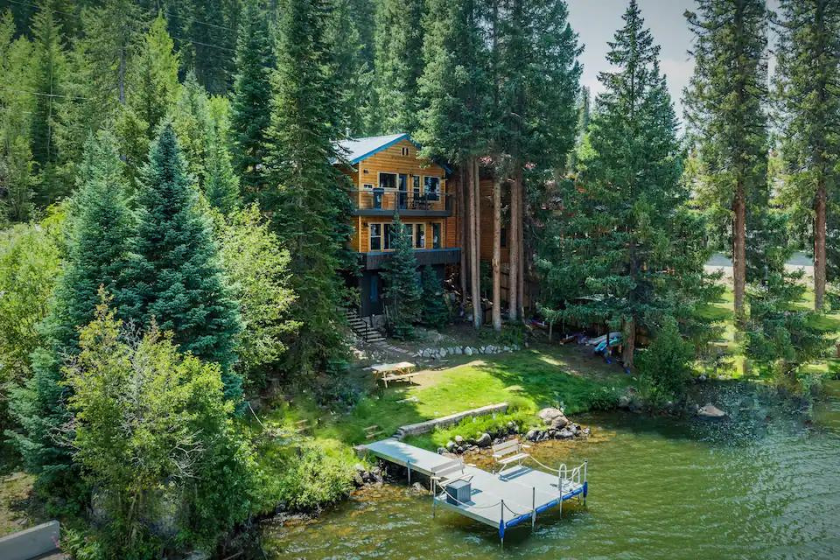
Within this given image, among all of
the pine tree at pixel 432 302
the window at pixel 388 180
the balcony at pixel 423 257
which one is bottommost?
the pine tree at pixel 432 302

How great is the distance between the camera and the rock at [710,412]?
26.6 metres

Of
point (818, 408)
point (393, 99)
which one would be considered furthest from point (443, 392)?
point (393, 99)

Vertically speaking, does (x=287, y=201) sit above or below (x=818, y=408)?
above

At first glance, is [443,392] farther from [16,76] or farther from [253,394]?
[16,76]

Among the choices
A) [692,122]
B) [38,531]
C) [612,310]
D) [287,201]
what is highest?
[692,122]

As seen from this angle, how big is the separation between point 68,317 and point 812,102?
1429 inches

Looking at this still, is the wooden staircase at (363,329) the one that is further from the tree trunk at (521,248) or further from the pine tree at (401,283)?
the tree trunk at (521,248)

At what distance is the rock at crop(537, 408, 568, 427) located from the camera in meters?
25.3

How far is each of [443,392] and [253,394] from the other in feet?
26.2

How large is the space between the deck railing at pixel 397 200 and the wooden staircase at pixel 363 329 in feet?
20.1

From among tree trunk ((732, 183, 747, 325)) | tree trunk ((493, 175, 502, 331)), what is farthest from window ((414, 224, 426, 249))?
tree trunk ((732, 183, 747, 325))

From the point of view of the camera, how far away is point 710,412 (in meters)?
26.8

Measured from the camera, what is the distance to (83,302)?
16.8 m

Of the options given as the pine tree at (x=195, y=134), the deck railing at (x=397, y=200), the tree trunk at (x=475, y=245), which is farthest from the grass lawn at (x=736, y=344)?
the pine tree at (x=195, y=134)
